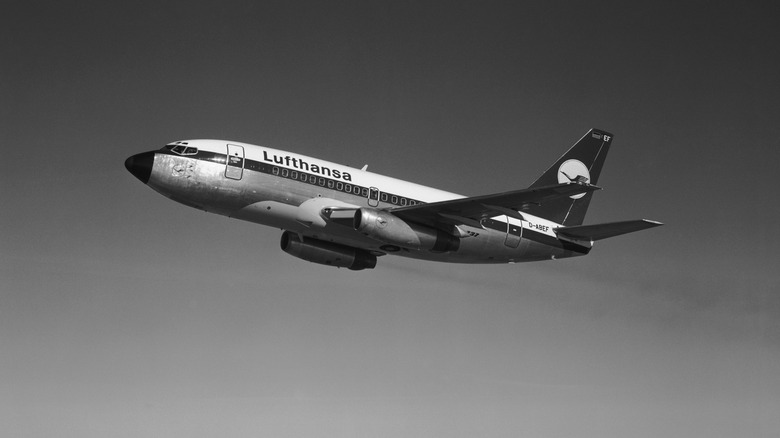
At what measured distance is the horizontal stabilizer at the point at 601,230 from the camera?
47.8 metres

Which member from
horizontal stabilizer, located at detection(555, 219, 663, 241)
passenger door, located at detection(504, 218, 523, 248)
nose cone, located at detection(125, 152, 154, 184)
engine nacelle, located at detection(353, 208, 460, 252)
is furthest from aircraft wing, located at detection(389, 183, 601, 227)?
nose cone, located at detection(125, 152, 154, 184)

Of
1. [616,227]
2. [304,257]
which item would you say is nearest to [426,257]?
[304,257]

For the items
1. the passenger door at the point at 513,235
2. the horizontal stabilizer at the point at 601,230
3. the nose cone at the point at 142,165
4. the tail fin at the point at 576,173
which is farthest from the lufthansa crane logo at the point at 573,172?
the nose cone at the point at 142,165

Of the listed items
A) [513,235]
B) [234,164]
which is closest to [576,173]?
[513,235]

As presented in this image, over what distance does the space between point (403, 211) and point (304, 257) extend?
27.6 ft

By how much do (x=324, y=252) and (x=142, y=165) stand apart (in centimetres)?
1269

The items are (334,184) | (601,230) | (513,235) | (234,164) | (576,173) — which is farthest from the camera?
(576,173)

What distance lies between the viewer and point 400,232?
154ft

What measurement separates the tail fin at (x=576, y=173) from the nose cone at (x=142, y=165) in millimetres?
24015

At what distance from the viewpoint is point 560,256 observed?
5475 centimetres

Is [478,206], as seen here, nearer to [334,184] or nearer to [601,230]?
[334,184]

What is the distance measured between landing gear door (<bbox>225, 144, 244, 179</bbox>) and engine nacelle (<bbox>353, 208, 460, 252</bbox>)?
6.52 m

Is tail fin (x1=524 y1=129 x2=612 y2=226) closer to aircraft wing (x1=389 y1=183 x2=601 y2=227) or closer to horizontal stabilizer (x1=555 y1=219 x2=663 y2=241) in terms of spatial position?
horizontal stabilizer (x1=555 y1=219 x2=663 y2=241)

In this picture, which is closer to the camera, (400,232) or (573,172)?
(400,232)
